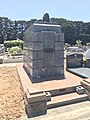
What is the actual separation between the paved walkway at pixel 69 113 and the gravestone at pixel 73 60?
7.25 meters

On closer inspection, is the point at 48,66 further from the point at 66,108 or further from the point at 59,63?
the point at 66,108

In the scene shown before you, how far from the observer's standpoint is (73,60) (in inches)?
578

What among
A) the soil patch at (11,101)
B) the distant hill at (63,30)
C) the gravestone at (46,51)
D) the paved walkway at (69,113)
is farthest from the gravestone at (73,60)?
the distant hill at (63,30)

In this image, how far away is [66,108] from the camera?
7.13m

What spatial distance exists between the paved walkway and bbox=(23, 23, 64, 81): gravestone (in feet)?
11.2

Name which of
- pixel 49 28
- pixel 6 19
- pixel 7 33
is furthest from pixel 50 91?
pixel 6 19

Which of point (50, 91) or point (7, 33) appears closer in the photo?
point (50, 91)

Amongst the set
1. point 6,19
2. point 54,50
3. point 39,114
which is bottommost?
point 39,114

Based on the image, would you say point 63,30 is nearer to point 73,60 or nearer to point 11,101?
point 73,60

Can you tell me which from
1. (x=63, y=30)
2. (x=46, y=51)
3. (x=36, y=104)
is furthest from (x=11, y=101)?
(x=63, y=30)

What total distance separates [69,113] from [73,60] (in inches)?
333

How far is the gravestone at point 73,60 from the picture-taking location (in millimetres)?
14475

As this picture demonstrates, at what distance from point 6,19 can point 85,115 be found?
6129 cm

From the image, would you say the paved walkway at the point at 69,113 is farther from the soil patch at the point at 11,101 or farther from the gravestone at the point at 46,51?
the gravestone at the point at 46,51
